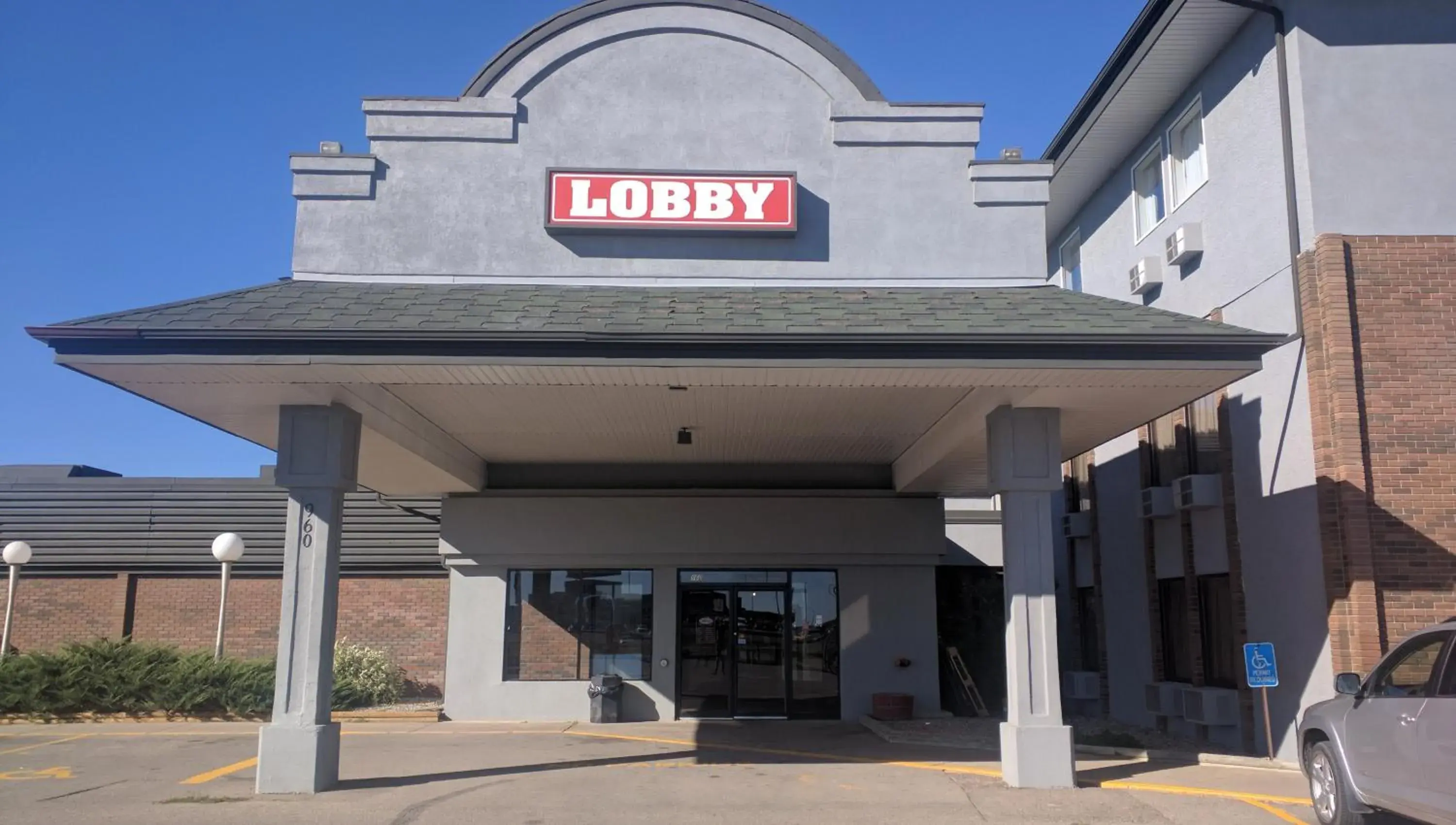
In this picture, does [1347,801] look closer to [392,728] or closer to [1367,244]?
[1367,244]

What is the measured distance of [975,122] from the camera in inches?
527

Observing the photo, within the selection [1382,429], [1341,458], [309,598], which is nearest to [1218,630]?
[1341,458]

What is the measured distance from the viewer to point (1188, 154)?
58.4ft

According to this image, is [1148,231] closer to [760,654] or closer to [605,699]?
[760,654]

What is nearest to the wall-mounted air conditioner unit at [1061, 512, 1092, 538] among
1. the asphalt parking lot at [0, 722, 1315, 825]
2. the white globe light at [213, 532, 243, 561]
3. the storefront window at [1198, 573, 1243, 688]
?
the storefront window at [1198, 573, 1243, 688]

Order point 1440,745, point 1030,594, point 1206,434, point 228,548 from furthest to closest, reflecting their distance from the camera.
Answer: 1. point 228,548
2. point 1206,434
3. point 1030,594
4. point 1440,745

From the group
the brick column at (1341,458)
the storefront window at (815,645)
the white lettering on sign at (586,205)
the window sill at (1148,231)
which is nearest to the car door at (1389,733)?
the brick column at (1341,458)

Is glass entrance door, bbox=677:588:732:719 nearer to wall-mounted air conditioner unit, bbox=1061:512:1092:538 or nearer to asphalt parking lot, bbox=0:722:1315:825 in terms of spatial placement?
asphalt parking lot, bbox=0:722:1315:825

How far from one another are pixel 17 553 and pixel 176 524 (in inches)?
118

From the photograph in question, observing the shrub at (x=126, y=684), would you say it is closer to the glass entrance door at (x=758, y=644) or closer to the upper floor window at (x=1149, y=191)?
the glass entrance door at (x=758, y=644)

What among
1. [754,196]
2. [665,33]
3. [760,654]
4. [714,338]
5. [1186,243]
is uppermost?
[665,33]

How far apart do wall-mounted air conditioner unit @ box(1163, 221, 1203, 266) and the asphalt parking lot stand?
7.66m

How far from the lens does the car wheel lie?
360 inches

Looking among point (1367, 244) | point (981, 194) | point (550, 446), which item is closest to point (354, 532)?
point (550, 446)
